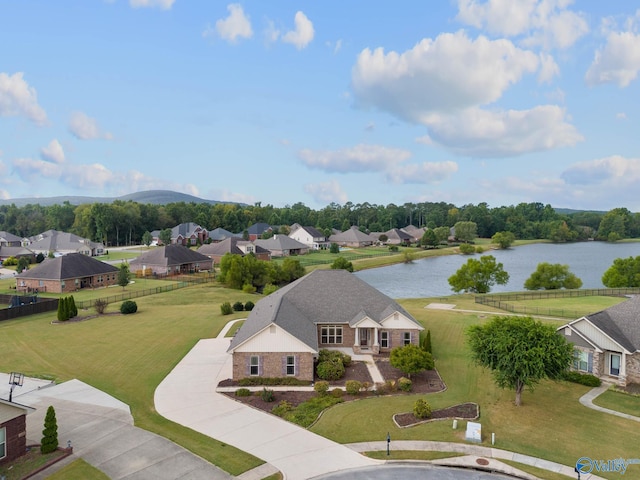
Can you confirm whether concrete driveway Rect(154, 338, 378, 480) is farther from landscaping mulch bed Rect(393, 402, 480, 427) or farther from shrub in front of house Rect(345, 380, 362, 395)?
shrub in front of house Rect(345, 380, 362, 395)

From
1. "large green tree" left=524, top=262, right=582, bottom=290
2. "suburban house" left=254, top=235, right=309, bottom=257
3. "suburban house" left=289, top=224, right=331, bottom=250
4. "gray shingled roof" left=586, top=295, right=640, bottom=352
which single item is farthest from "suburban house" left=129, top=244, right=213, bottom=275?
"gray shingled roof" left=586, top=295, right=640, bottom=352

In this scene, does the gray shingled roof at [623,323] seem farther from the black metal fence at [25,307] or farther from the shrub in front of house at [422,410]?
the black metal fence at [25,307]

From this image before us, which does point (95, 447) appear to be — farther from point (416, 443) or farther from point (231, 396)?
point (416, 443)

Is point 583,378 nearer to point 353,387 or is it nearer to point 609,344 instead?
point 609,344

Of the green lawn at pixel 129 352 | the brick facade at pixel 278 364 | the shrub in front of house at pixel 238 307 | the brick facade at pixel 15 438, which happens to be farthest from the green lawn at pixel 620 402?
the shrub in front of house at pixel 238 307

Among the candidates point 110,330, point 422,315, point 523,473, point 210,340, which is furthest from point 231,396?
point 422,315

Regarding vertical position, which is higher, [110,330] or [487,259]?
[487,259]
